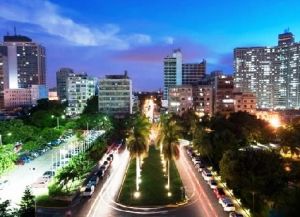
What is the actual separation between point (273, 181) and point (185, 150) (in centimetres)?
5525

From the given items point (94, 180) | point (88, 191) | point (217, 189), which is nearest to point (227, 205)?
point (217, 189)

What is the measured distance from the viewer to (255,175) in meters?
52.0

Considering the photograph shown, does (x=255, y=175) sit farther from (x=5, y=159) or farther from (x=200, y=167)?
(x=5, y=159)

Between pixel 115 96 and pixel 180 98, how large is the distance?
98.3 feet

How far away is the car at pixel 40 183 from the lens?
64438 mm

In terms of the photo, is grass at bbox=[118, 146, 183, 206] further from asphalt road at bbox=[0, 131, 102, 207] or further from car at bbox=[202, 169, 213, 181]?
asphalt road at bbox=[0, 131, 102, 207]

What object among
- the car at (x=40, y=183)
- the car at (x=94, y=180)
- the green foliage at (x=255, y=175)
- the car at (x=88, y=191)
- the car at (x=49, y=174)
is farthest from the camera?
the car at (x=49, y=174)

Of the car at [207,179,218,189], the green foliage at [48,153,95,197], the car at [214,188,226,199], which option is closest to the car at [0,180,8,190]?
the green foliage at [48,153,95,197]

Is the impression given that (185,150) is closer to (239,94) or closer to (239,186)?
(239,186)

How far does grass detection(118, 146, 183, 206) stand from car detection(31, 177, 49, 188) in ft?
40.9

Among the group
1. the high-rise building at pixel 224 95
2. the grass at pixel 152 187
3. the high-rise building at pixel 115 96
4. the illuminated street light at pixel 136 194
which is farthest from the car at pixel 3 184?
the high-rise building at pixel 224 95

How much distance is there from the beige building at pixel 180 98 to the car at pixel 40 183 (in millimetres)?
123721

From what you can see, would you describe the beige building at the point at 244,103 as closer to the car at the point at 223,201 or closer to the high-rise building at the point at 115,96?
the high-rise building at the point at 115,96

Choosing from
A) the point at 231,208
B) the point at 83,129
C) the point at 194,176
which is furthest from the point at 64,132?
the point at 231,208
